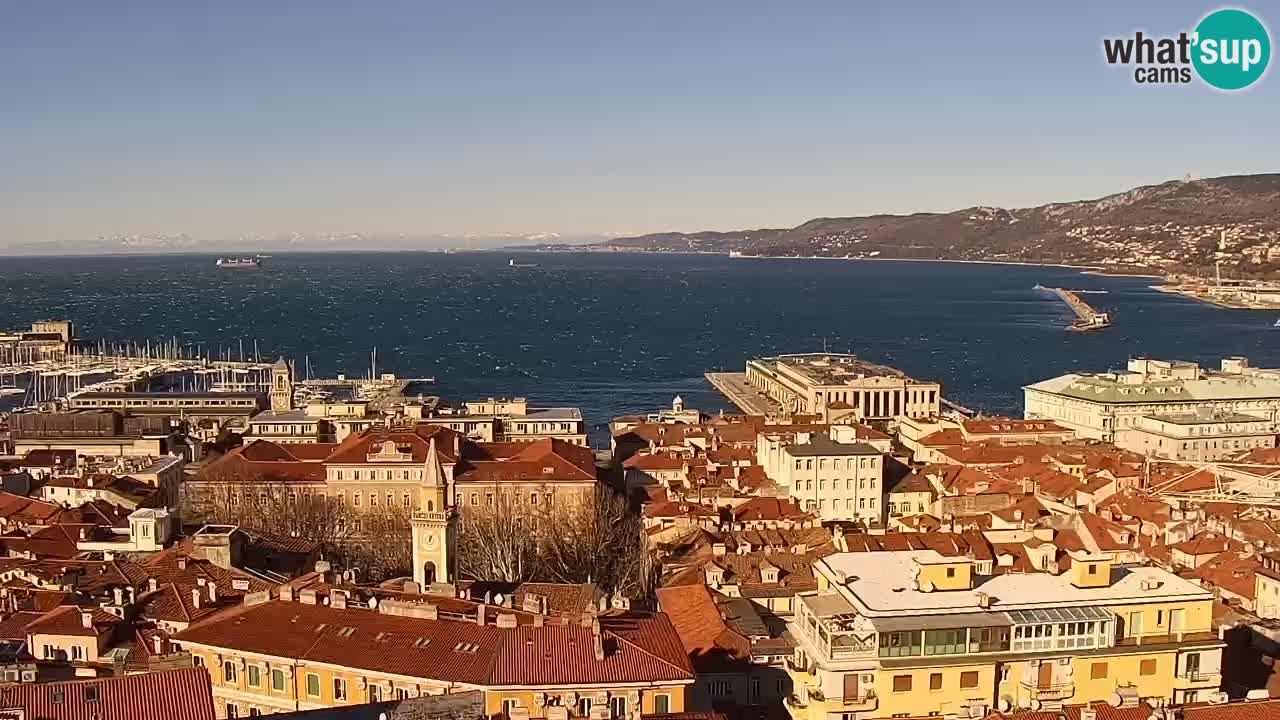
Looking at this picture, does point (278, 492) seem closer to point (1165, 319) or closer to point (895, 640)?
point (895, 640)

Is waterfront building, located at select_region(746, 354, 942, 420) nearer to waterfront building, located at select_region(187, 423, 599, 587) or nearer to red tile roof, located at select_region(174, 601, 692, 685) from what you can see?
waterfront building, located at select_region(187, 423, 599, 587)

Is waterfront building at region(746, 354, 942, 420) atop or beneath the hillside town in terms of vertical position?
beneath

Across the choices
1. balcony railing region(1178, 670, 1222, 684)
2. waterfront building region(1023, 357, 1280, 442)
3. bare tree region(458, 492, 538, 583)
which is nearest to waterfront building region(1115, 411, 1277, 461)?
waterfront building region(1023, 357, 1280, 442)

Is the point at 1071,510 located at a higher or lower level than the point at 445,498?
lower

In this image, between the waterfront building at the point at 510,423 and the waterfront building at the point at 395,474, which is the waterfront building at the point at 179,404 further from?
the waterfront building at the point at 395,474

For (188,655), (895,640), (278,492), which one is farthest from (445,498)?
(278,492)

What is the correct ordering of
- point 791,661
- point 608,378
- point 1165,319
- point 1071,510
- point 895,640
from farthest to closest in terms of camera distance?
point 1165,319 < point 608,378 < point 1071,510 < point 791,661 < point 895,640
